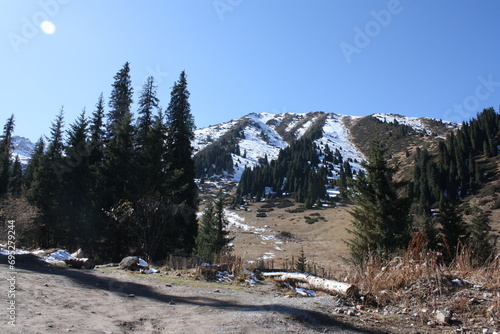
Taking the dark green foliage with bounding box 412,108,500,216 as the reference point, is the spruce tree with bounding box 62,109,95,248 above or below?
below

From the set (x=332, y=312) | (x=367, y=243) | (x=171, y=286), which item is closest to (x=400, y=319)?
(x=332, y=312)

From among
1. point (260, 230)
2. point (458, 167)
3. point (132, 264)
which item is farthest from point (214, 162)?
point (132, 264)

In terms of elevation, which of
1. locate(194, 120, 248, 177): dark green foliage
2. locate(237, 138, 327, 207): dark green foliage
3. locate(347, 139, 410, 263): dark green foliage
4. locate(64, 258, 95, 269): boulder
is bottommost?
locate(64, 258, 95, 269): boulder

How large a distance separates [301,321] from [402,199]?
13.6 metres

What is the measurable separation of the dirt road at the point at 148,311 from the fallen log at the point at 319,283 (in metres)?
0.39

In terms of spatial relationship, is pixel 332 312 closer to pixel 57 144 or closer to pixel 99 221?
pixel 99 221

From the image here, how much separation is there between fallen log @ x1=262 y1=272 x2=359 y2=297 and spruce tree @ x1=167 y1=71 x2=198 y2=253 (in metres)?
13.7

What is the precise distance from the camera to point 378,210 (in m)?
15.7

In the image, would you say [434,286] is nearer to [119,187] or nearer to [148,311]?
[148,311]

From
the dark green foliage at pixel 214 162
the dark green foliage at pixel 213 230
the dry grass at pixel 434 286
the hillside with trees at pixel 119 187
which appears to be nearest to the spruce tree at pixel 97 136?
the hillside with trees at pixel 119 187

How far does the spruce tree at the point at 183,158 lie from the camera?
72.5ft

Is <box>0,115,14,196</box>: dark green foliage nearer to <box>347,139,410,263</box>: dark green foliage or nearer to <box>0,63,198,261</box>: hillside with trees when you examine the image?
<box>0,63,198,261</box>: hillside with trees

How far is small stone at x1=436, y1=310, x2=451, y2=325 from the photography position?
13.6 feet

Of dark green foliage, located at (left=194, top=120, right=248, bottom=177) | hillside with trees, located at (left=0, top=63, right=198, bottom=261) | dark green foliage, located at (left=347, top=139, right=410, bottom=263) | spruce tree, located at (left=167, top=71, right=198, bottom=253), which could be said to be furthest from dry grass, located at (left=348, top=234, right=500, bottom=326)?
dark green foliage, located at (left=194, top=120, right=248, bottom=177)
